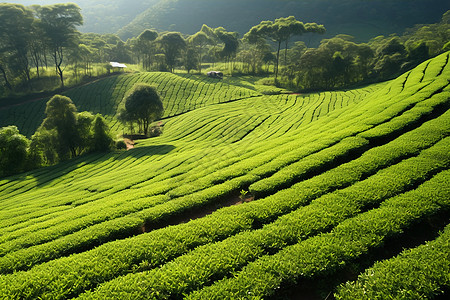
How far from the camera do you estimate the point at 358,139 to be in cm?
1659

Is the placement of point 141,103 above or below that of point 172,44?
below

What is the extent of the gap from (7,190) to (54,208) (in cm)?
1492

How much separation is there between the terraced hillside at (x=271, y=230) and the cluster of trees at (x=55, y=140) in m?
18.0

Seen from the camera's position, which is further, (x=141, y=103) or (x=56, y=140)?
(x=141, y=103)

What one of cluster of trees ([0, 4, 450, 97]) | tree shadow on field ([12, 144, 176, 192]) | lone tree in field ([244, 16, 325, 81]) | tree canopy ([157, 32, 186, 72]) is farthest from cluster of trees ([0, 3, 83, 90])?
lone tree in field ([244, 16, 325, 81])

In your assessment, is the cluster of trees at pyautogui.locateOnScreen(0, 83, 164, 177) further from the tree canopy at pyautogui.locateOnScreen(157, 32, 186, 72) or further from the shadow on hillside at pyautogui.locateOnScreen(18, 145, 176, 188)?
the tree canopy at pyautogui.locateOnScreen(157, 32, 186, 72)

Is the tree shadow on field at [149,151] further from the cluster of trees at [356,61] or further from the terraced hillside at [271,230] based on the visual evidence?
the cluster of trees at [356,61]

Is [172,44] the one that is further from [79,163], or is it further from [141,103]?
[79,163]

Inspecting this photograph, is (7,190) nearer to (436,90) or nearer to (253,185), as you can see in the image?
(253,185)

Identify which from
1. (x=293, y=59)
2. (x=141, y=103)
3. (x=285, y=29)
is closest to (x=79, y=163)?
(x=141, y=103)

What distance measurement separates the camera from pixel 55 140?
123ft

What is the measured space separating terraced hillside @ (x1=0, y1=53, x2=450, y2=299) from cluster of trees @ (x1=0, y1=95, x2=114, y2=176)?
1802cm

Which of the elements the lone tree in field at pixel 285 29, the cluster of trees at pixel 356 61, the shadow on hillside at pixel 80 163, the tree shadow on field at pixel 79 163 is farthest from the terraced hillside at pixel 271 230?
the lone tree in field at pixel 285 29

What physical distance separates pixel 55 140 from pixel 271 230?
41.6m
